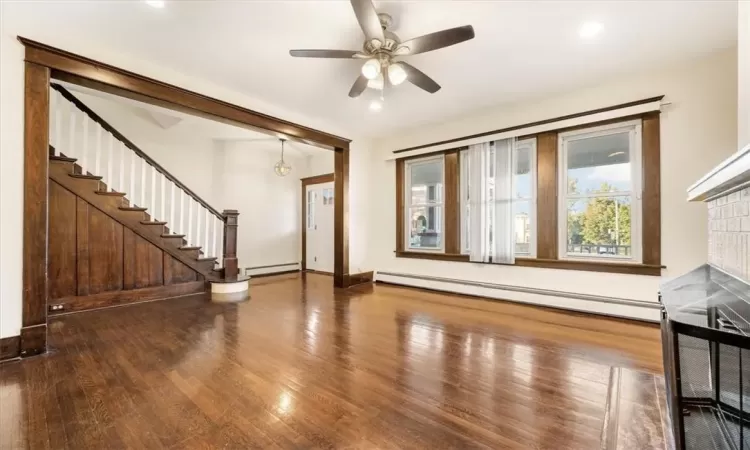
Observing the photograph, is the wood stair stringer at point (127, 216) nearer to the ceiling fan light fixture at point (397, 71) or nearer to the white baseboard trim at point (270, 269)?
the white baseboard trim at point (270, 269)

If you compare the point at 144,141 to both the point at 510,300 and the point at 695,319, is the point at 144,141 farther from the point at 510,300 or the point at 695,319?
the point at 695,319

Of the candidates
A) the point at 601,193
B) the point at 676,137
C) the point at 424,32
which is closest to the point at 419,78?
the point at 424,32

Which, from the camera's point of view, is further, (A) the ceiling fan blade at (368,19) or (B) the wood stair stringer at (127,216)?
(B) the wood stair stringer at (127,216)

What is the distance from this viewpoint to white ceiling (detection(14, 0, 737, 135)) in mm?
2256

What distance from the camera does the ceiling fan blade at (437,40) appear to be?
2047mm

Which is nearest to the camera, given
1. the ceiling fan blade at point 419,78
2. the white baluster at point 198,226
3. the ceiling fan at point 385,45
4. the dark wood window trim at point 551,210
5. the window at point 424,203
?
the ceiling fan at point 385,45

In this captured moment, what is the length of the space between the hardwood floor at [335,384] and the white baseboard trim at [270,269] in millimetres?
2908

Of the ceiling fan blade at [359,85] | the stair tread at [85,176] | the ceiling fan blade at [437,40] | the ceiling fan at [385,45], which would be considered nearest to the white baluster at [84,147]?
the stair tread at [85,176]

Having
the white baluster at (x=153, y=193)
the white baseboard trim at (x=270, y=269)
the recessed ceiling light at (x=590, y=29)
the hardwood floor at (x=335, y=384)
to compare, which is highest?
the recessed ceiling light at (x=590, y=29)

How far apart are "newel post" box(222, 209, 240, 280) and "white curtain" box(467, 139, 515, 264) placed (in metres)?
3.84

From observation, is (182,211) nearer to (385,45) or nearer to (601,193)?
(385,45)

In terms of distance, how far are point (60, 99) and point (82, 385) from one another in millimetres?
3679

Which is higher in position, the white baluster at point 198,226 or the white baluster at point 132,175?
the white baluster at point 132,175

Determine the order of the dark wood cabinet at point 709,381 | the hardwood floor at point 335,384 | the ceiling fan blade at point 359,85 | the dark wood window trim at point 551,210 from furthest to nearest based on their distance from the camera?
the dark wood window trim at point 551,210 < the ceiling fan blade at point 359,85 < the hardwood floor at point 335,384 < the dark wood cabinet at point 709,381
